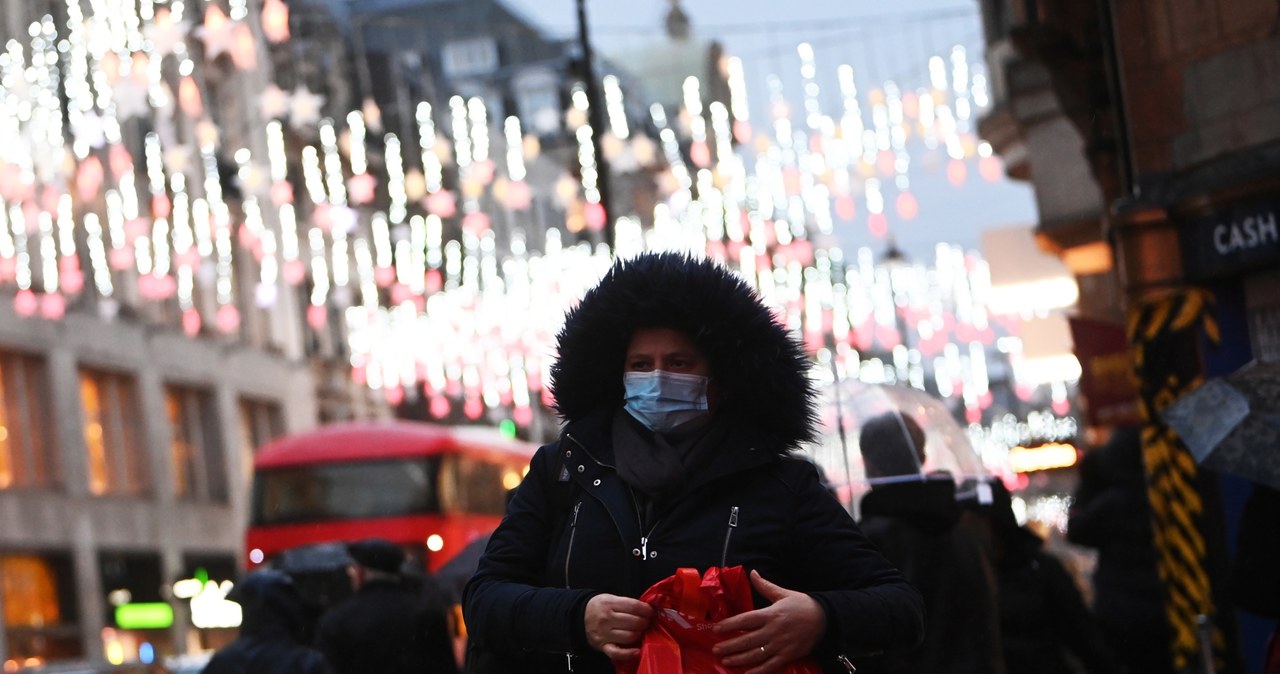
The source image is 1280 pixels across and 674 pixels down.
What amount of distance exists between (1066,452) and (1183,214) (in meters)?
18.5

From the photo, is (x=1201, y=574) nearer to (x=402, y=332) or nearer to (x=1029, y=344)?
(x=1029, y=344)

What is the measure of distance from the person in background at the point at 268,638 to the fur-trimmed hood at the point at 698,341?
357 cm

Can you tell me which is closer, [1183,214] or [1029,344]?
[1183,214]

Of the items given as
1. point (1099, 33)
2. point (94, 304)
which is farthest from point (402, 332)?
point (1099, 33)

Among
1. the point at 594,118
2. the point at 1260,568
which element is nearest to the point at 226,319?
the point at 594,118

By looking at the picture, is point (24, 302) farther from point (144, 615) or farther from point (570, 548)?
point (570, 548)

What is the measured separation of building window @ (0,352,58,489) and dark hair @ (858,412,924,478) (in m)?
24.6

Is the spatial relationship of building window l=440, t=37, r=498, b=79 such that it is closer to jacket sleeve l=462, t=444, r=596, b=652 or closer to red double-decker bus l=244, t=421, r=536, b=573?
red double-decker bus l=244, t=421, r=536, b=573

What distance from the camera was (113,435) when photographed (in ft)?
119

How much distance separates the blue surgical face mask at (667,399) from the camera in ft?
14.2

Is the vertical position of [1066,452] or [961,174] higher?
[961,174]

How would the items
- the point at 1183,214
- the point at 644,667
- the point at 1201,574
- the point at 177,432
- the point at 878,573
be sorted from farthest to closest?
the point at 177,432
the point at 1183,214
the point at 1201,574
the point at 878,573
the point at 644,667

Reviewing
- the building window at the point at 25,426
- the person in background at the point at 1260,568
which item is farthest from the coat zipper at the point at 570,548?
the building window at the point at 25,426

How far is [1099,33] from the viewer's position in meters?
16.4
